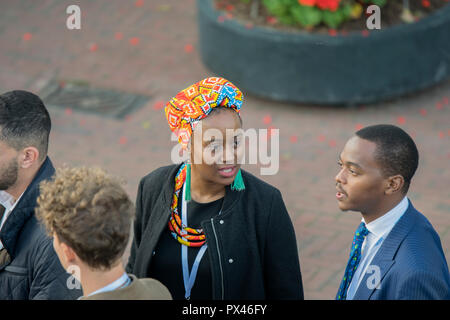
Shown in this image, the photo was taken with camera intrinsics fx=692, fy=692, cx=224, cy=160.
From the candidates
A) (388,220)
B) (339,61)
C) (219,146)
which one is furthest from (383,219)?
(339,61)

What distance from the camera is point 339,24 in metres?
7.55

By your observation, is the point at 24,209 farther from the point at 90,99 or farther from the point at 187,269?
the point at 90,99

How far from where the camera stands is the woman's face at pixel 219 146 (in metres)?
3.31

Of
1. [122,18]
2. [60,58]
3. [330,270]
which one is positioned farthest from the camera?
[122,18]

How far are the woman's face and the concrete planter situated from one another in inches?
166

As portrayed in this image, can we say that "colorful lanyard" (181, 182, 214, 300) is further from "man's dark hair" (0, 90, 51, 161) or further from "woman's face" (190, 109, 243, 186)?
"man's dark hair" (0, 90, 51, 161)

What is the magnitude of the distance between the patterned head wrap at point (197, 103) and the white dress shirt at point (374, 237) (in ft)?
2.84

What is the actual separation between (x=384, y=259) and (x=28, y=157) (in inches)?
71.0

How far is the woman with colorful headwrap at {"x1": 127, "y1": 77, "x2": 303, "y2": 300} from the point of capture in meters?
3.34

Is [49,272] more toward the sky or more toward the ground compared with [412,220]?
more toward the ground

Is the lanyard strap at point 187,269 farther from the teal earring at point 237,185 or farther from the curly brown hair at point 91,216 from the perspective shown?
the curly brown hair at point 91,216
